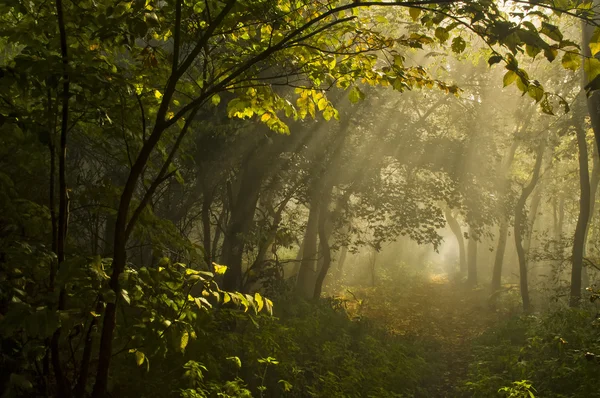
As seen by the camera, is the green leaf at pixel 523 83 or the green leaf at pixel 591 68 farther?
the green leaf at pixel 523 83

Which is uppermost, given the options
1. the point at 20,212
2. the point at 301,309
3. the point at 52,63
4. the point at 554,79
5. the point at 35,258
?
the point at 554,79

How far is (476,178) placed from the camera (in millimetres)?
17938

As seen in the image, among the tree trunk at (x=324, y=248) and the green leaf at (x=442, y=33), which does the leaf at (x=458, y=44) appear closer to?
the green leaf at (x=442, y=33)

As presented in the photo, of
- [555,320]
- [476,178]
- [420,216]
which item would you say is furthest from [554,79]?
[555,320]

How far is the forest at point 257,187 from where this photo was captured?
7.76 ft

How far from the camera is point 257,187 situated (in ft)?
38.8

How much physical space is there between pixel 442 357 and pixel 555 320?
3.38m

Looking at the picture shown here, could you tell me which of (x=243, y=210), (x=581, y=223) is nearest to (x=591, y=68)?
(x=243, y=210)

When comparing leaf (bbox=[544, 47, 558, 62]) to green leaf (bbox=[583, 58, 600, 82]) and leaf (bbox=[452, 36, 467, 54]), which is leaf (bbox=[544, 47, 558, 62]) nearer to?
green leaf (bbox=[583, 58, 600, 82])

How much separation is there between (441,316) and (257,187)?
454 inches

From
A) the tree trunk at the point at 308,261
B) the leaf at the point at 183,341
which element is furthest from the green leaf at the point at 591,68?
the tree trunk at the point at 308,261

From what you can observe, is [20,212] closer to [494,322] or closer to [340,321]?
[340,321]

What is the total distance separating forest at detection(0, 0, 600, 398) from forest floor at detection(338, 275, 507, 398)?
0.16 meters

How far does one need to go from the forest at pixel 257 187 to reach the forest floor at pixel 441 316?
164 mm
